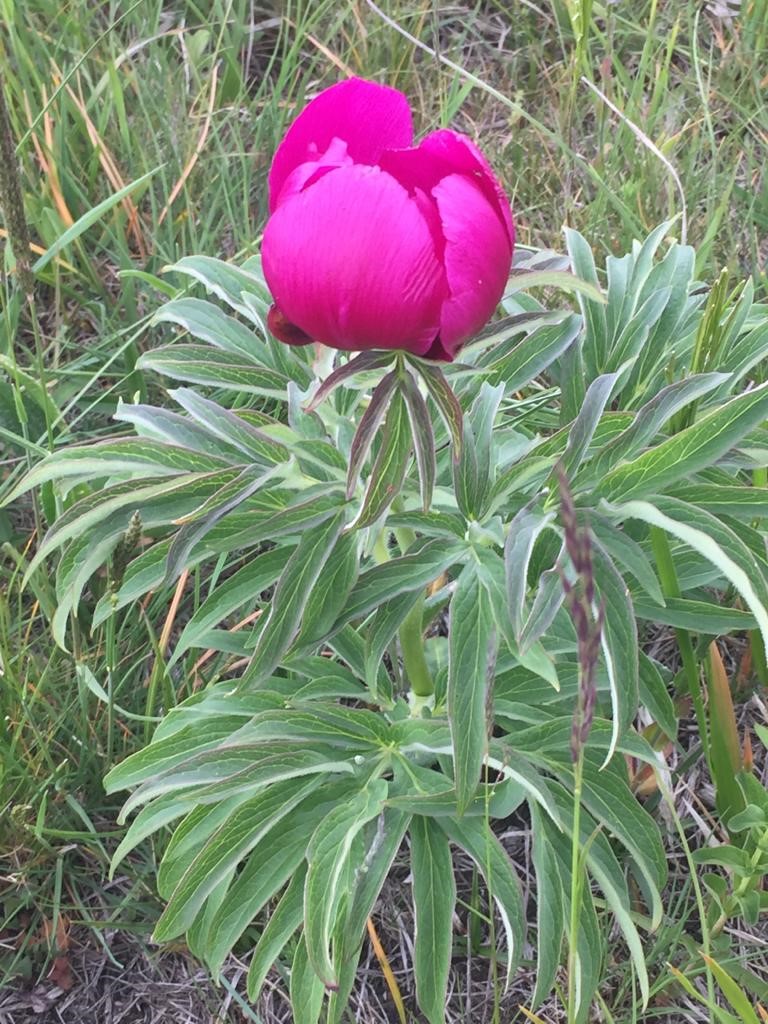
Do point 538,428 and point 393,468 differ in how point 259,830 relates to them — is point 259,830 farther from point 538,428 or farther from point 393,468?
point 538,428

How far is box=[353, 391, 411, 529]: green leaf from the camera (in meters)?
1.08

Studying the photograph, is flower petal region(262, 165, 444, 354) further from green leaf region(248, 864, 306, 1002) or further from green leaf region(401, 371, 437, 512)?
green leaf region(248, 864, 306, 1002)

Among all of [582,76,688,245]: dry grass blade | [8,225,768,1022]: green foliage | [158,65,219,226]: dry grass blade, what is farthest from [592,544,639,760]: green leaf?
[158,65,219,226]: dry grass blade

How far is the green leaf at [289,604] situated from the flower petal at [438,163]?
0.38 meters

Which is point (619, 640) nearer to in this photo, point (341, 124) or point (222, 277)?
point (341, 124)

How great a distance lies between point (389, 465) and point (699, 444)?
0.30 metres

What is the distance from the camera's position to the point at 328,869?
1.26m

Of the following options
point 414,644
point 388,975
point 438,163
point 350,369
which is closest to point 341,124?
point 438,163

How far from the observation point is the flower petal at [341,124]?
1053mm

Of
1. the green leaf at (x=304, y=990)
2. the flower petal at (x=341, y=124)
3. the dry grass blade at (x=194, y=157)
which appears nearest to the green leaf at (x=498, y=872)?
the green leaf at (x=304, y=990)

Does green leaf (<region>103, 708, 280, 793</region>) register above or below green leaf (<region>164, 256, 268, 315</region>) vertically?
below

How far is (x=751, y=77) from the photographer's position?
7.79 feet

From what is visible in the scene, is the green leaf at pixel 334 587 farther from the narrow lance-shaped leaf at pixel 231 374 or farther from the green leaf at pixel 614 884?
the green leaf at pixel 614 884

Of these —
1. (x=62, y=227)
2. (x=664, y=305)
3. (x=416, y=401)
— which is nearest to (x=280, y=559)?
(x=416, y=401)
